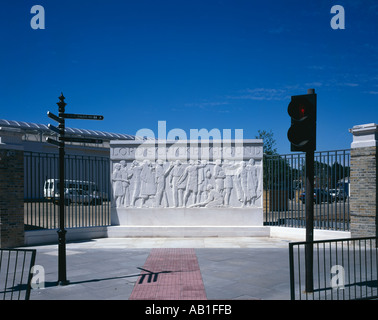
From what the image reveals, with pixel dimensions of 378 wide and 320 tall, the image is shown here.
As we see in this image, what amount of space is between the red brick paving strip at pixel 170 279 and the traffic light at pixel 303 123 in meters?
3.00

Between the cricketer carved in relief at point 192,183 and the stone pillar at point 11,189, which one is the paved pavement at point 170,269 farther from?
the cricketer carved in relief at point 192,183

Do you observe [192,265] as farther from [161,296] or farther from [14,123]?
[14,123]

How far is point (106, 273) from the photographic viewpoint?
7.69 m

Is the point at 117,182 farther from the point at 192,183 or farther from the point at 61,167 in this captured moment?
the point at 61,167

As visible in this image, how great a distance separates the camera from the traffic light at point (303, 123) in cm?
606

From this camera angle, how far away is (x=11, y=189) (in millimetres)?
10734

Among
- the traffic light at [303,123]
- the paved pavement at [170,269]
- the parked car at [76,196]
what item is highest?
the traffic light at [303,123]

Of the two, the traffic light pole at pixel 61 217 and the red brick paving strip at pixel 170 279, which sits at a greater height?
the traffic light pole at pixel 61 217

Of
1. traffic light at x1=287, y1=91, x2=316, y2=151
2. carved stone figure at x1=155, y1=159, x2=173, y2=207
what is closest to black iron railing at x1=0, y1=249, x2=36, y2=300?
traffic light at x1=287, y1=91, x2=316, y2=151

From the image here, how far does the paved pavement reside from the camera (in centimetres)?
618

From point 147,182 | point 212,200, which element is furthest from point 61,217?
point 212,200

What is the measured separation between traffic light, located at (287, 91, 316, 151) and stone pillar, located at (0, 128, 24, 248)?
8.40m

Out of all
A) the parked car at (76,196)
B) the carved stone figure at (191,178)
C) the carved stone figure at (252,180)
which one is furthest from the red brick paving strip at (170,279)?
the carved stone figure at (252,180)
